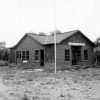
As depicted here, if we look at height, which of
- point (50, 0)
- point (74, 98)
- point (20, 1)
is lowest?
point (74, 98)

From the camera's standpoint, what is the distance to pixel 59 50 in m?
21.3

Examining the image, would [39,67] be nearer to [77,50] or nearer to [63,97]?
[77,50]

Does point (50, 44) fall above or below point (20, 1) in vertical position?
below

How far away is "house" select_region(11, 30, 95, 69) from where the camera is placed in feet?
71.0

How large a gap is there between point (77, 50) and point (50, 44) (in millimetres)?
4354

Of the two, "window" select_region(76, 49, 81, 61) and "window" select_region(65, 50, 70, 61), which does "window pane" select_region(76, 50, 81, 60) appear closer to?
"window" select_region(76, 49, 81, 61)

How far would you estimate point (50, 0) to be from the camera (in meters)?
20.7

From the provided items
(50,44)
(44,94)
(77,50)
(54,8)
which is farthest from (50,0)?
(44,94)

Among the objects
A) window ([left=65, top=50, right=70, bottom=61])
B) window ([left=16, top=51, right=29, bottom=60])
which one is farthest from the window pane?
window ([left=16, top=51, right=29, bottom=60])

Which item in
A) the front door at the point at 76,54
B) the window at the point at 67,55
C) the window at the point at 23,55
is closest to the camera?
the window at the point at 67,55

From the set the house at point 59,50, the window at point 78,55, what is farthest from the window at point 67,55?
the window at point 78,55

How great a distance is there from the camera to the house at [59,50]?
21631 millimetres

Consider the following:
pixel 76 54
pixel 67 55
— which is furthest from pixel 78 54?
pixel 67 55

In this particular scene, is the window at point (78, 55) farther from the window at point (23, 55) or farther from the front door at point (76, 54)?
the window at point (23, 55)
